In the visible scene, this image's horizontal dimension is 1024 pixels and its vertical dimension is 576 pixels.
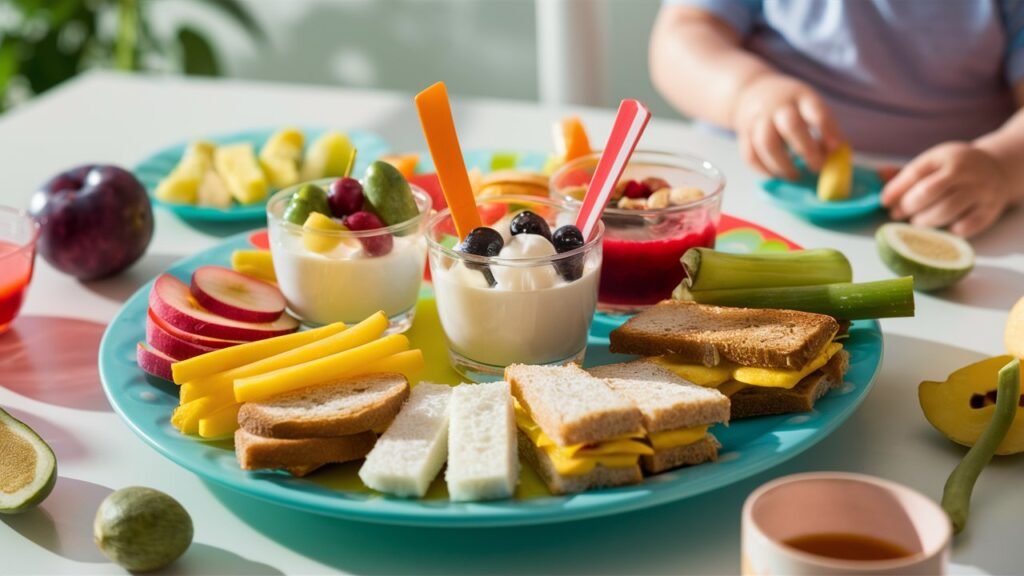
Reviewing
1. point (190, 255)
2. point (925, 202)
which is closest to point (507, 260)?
point (190, 255)

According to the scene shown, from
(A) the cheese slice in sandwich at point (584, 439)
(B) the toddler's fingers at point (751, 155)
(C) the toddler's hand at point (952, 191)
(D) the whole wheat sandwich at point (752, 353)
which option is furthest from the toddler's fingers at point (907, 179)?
(A) the cheese slice in sandwich at point (584, 439)

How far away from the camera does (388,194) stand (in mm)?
1479

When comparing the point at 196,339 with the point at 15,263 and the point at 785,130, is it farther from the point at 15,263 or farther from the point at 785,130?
the point at 785,130

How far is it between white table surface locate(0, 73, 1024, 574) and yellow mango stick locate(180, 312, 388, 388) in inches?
4.3

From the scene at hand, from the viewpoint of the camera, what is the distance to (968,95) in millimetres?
2252

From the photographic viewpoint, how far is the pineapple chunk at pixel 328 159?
1974 mm

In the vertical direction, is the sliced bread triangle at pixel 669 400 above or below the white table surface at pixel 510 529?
above

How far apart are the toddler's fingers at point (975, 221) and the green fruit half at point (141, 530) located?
1.28m

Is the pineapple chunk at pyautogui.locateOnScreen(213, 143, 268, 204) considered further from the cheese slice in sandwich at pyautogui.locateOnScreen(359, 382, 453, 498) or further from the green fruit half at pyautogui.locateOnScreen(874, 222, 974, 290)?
the green fruit half at pyautogui.locateOnScreen(874, 222, 974, 290)

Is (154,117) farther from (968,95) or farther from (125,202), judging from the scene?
(968,95)

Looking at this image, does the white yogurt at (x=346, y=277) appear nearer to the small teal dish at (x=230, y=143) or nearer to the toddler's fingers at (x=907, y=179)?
the small teal dish at (x=230, y=143)

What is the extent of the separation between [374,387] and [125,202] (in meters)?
0.69

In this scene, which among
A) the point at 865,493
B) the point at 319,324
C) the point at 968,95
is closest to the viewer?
the point at 865,493

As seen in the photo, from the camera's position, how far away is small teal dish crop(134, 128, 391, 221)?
1.85m
